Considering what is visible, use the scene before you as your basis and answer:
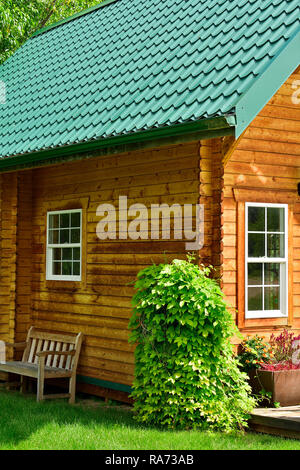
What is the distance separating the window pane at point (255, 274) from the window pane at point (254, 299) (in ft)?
0.26

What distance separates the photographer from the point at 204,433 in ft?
27.4

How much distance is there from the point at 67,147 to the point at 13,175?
2377mm

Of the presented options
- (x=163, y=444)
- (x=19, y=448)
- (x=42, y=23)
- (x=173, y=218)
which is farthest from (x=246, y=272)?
(x=42, y=23)

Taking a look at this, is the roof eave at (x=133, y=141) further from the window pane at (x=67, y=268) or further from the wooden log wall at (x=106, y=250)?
the window pane at (x=67, y=268)

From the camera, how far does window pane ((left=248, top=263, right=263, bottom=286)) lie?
9914mm

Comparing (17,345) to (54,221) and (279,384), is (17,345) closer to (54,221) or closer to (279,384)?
(54,221)

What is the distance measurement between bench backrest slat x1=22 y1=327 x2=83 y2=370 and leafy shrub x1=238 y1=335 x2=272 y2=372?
279cm

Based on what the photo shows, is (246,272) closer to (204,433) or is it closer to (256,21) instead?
(204,433)

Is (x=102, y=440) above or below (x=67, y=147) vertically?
below

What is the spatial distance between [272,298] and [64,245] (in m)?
3.65

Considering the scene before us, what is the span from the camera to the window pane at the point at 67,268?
39.4 ft

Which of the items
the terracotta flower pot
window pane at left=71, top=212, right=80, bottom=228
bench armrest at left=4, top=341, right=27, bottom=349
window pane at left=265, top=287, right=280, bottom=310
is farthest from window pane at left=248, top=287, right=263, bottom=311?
bench armrest at left=4, top=341, right=27, bottom=349

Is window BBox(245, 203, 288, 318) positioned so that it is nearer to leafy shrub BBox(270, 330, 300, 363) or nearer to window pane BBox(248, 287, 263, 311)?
window pane BBox(248, 287, 263, 311)
